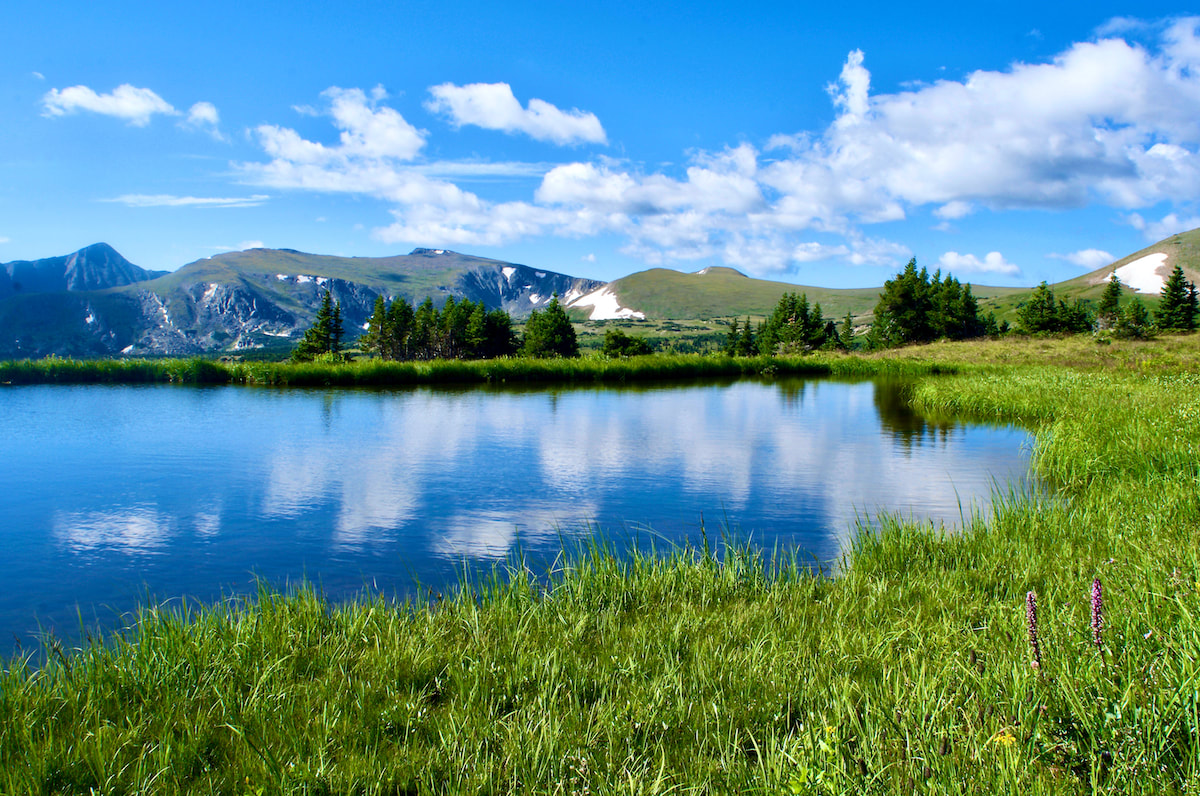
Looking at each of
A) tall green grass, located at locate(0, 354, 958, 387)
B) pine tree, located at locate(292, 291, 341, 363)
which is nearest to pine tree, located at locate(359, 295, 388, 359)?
pine tree, located at locate(292, 291, 341, 363)

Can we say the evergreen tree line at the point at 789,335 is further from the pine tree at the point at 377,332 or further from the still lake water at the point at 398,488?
the still lake water at the point at 398,488

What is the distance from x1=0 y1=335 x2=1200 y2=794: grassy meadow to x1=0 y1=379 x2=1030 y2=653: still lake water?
1834mm

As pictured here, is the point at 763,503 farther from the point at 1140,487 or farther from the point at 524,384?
the point at 524,384

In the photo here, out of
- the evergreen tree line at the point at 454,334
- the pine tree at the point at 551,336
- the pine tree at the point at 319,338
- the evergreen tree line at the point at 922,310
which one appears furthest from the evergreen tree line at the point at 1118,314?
the pine tree at the point at 319,338

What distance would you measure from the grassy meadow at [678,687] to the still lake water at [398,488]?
6.02ft

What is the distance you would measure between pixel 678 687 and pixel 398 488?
28.9ft

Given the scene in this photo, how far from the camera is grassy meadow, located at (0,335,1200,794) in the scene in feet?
Answer: 8.57

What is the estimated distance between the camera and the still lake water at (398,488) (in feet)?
24.4

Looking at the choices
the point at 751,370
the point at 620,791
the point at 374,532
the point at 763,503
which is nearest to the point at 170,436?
the point at 374,532

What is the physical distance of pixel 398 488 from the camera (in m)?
11.5

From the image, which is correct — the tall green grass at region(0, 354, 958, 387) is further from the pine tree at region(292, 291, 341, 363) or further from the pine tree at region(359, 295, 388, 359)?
the pine tree at region(359, 295, 388, 359)

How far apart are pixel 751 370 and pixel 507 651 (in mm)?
43320

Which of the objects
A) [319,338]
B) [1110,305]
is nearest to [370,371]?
[319,338]

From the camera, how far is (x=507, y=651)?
13.6 feet
